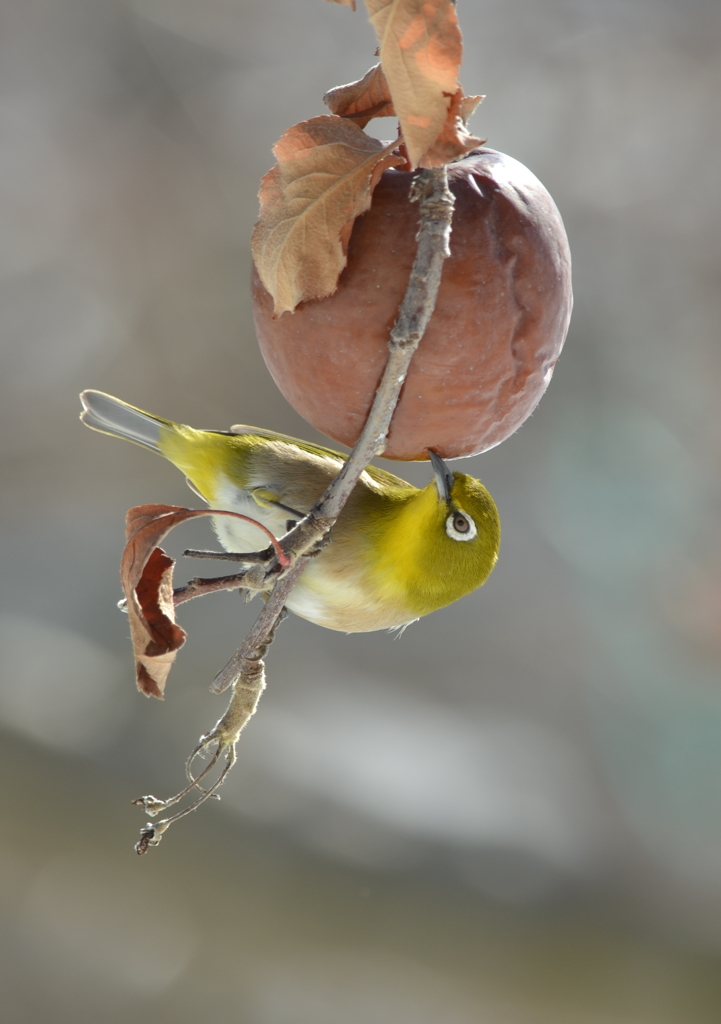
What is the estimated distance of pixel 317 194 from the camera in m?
0.44

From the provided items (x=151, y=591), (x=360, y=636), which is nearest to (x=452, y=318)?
(x=151, y=591)

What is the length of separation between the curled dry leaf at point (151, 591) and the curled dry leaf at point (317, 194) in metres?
0.14

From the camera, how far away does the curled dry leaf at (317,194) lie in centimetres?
43

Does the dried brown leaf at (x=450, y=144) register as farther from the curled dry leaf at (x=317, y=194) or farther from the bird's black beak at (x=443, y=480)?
the bird's black beak at (x=443, y=480)

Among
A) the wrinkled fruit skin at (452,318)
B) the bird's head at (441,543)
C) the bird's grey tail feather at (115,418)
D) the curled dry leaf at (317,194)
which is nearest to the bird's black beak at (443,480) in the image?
the bird's head at (441,543)

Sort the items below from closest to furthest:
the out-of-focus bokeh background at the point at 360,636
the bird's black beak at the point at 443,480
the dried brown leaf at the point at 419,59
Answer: the dried brown leaf at the point at 419,59 < the bird's black beak at the point at 443,480 < the out-of-focus bokeh background at the point at 360,636

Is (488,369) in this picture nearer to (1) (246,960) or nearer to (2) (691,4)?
(1) (246,960)

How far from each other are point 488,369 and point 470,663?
7.75ft

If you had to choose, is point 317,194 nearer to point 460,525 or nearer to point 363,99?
point 363,99

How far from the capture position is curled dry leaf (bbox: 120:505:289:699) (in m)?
0.45

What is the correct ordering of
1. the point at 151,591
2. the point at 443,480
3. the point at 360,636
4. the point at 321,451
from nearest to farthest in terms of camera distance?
the point at 151,591
the point at 443,480
the point at 321,451
the point at 360,636

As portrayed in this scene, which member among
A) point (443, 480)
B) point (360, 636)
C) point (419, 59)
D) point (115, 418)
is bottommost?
point (360, 636)

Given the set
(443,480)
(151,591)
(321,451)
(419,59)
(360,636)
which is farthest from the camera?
(360,636)

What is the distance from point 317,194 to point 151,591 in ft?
0.79
